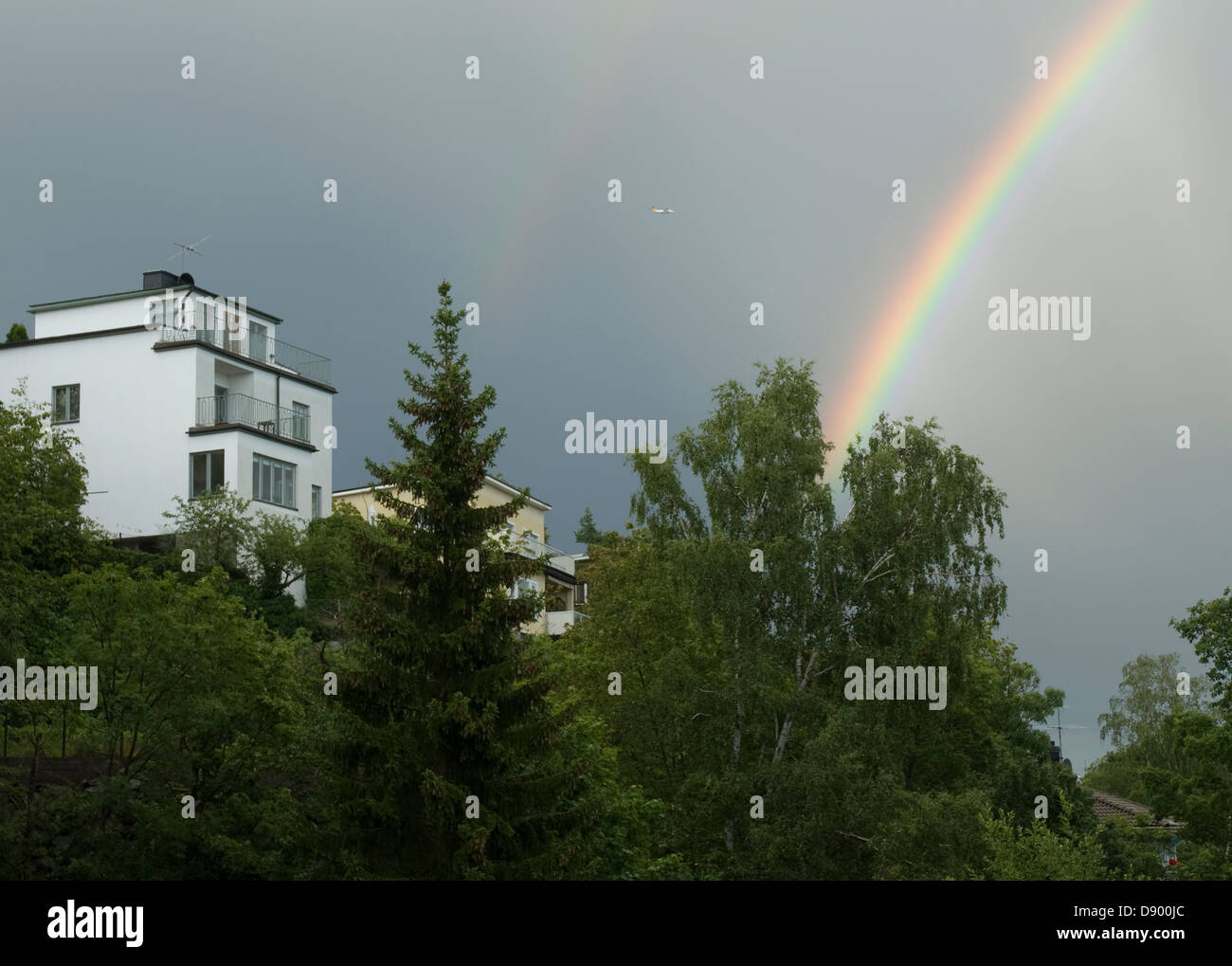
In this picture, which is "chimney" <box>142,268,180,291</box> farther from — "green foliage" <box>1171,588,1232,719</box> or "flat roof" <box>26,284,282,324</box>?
"green foliage" <box>1171,588,1232,719</box>

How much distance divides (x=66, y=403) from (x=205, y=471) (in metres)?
8.01

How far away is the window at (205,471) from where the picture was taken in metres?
62.1

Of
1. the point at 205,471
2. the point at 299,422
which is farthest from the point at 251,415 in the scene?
the point at 205,471

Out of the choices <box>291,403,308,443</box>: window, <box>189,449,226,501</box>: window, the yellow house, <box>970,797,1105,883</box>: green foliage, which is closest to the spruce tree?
<box>970,797,1105,883</box>: green foliage

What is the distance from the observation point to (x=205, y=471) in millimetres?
62344

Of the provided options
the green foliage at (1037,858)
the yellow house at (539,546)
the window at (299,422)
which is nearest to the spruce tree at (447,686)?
the green foliage at (1037,858)

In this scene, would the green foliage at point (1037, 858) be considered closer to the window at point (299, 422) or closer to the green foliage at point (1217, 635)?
the green foliage at point (1217, 635)

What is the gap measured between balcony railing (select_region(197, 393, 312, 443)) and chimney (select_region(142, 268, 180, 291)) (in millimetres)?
7861

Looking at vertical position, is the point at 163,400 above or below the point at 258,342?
below

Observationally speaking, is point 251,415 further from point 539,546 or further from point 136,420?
point 539,546

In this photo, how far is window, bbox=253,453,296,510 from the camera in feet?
207

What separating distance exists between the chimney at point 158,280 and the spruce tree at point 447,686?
121 ft
